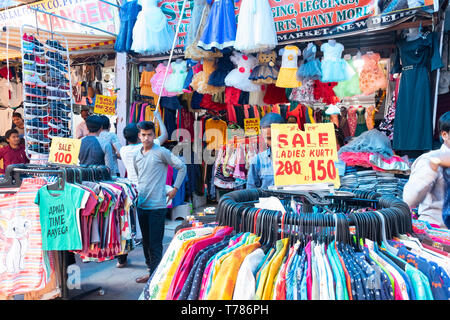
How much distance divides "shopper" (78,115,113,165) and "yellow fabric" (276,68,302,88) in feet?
7.97

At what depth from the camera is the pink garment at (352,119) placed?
673cm

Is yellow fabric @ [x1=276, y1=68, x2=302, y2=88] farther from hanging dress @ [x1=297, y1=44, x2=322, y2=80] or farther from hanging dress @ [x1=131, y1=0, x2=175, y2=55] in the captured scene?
hanging dress @ [x1=131, y1=0, x2=175, y2=55]

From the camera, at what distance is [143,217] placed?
3.76 metres

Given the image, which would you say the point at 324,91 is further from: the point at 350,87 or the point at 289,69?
the point at 289,69

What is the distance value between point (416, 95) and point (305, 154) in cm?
320

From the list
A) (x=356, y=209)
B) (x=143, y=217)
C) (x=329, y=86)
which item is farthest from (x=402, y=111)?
(x=143, y=217)

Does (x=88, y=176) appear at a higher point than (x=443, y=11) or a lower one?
lower

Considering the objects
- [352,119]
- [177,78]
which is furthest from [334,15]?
[352,119]

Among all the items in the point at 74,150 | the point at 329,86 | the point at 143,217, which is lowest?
the point at 143,217

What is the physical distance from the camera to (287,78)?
15.3 feet

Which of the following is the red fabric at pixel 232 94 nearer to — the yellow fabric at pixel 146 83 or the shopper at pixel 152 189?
the yellow fabric at pixel 146 83

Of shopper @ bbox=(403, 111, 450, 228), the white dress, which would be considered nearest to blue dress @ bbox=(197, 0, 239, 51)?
the white dress
